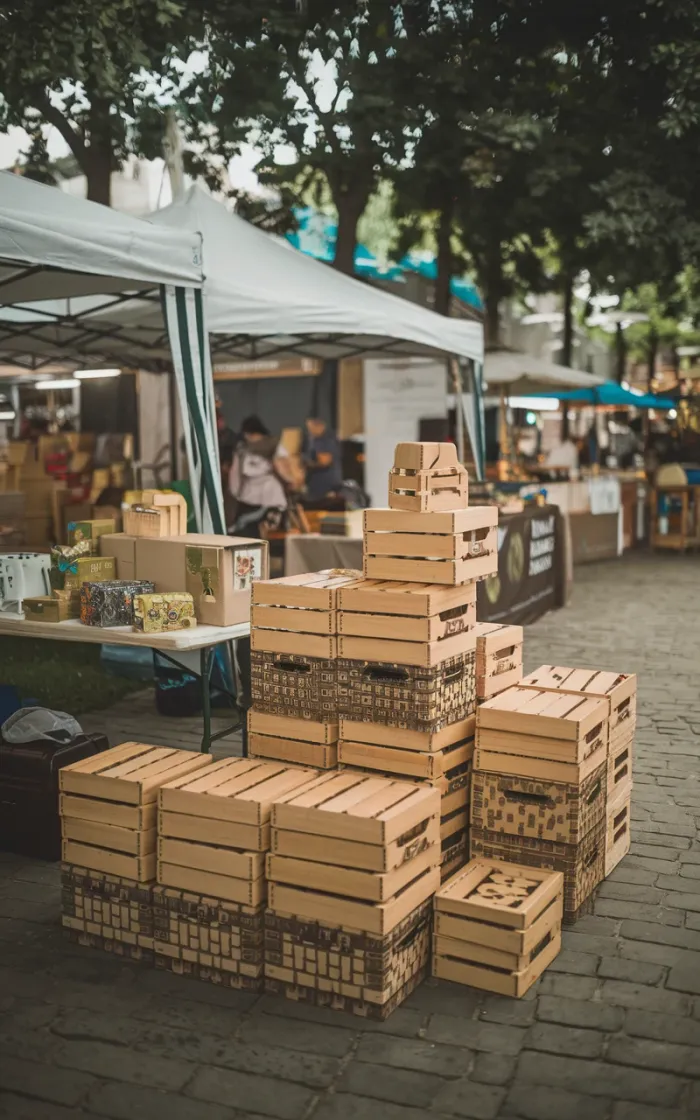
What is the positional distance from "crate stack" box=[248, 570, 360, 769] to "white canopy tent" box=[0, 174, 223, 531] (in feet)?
7.09

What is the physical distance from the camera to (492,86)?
14.6 meters

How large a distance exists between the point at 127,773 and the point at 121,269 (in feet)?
9.96

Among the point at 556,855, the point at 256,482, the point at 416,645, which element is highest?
the point at 256,482

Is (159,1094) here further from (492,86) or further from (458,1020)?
(492,86)

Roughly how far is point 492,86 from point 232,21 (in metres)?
3.81

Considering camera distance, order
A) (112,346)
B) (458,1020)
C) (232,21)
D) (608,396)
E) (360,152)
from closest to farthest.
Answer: (458,1020), (112,346), (232,21), (360,152), (608,396)

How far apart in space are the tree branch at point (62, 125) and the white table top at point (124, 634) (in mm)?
8682

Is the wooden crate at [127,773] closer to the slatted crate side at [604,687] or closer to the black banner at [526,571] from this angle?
the slatted crate side at [604,687]

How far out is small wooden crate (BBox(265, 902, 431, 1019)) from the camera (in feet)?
11.5

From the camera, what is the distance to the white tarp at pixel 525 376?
1544cm

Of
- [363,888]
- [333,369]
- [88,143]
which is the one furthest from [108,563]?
[333,369]

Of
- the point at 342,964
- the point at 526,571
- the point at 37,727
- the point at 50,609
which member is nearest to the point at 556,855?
the point at 342,964

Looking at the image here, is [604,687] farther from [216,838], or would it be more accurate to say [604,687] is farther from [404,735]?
[216,838]

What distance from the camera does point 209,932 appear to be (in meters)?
3.77
